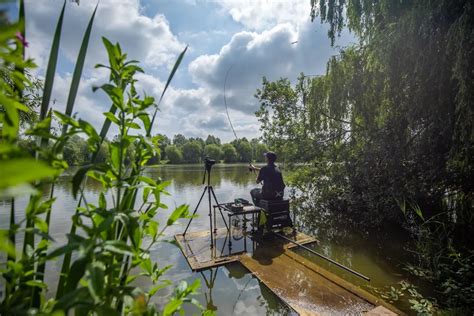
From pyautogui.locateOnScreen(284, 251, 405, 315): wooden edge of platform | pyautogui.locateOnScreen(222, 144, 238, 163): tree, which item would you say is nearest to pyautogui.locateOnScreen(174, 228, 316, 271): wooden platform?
pyautogui.locateOnScreen(284, 251, 405, 315): wooden edge of platform

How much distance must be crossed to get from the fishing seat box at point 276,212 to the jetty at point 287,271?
296 mm

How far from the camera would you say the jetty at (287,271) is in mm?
2871

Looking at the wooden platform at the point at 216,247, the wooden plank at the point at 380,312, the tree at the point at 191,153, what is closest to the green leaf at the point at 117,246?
the wooden plank at the point at 380,312

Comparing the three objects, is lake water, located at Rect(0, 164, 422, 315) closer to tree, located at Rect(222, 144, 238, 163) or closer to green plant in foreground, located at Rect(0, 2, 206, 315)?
green plant in foreground, located at Rect(0, 2, 206, 315)

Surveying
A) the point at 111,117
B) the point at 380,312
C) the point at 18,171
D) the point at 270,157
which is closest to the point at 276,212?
the point at 270,157

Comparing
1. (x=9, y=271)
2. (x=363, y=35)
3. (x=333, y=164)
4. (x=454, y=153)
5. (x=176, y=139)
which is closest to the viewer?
(x=9, y=271)

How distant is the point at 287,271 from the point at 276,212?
140 cm

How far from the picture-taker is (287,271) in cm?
372

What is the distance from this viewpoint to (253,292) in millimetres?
3377

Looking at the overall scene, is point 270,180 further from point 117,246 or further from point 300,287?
point 117,246

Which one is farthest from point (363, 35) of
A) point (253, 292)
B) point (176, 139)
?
point (176, 139)

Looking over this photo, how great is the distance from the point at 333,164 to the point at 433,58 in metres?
4.29

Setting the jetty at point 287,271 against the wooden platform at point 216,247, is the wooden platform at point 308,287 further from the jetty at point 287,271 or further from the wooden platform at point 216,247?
the wooden platform at point 216,247

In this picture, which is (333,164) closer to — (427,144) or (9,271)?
(427,144)
